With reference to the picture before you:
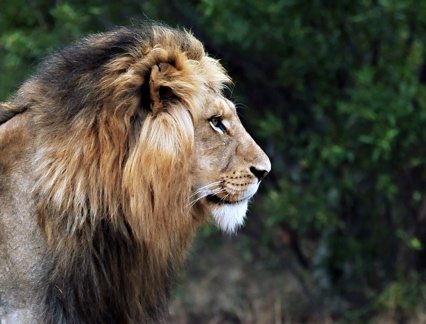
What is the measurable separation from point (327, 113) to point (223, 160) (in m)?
2.89

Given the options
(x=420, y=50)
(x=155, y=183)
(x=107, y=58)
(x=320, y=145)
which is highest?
(x=107, y=58)

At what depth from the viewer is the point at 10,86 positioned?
714 cm

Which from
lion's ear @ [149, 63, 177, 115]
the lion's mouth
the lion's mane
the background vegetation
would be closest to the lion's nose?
the lion's mouth

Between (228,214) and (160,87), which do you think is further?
(228,214)

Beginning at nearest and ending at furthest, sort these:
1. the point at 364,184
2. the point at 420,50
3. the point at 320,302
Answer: the point at 420,50 → the point at 364,184 → the point at 320,302

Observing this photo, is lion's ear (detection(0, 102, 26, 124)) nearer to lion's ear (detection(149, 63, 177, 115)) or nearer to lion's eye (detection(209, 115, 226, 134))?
lion's ear (detection(149, 63, 177, 115))

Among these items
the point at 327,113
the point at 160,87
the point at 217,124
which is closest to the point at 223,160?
the point at 217,124

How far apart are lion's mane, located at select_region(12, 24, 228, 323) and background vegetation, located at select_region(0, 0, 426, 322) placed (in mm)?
1972

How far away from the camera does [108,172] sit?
387 centimetres

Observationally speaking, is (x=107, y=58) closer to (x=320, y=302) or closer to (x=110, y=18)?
(x=110, y=18)

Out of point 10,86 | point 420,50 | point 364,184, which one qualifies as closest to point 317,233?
point 364,184

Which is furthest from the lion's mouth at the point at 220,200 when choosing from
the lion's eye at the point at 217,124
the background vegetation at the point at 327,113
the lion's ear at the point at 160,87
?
the background vegetation at the point at 327,113

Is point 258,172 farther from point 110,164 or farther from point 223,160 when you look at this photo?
point 110,164

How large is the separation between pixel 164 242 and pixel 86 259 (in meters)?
0.32
